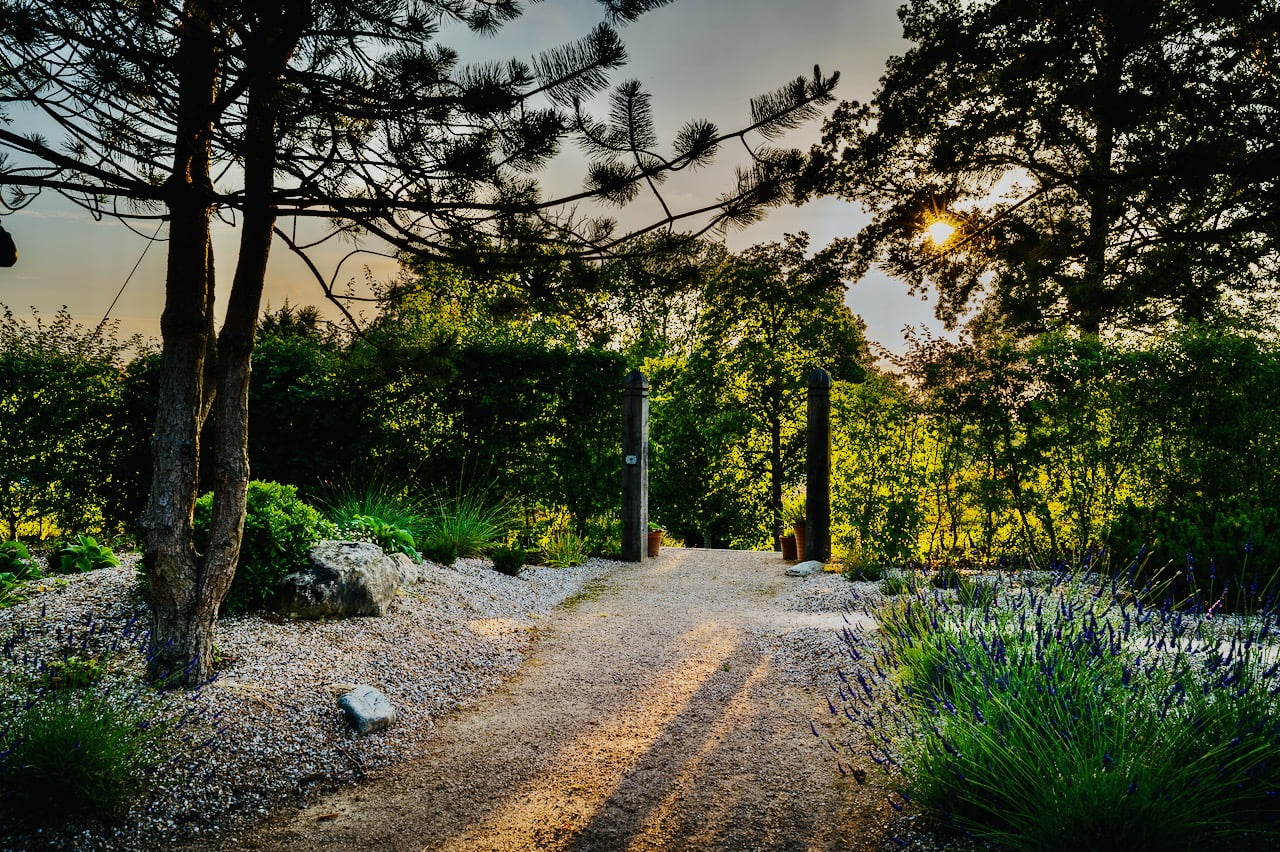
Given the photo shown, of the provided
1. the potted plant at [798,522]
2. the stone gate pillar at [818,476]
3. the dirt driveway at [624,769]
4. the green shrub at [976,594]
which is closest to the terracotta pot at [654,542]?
the potted plant at [798,522]

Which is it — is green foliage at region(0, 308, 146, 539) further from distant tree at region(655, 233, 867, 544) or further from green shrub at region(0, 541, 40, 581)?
distant tree at region(655, 233, 867, 544)

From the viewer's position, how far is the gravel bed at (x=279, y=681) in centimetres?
294

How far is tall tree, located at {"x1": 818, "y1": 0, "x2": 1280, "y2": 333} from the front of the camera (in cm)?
660

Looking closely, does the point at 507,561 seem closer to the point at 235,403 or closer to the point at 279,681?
the point at 279,681

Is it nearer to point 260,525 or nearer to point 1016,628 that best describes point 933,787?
point 1016,628

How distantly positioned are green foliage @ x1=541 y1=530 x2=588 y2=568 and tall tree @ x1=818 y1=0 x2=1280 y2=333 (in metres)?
4.61

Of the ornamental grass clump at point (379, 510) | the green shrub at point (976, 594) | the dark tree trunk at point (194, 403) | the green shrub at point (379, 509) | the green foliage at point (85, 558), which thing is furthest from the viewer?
the green shrub at point (379, 509)

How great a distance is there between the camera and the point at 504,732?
3854mm

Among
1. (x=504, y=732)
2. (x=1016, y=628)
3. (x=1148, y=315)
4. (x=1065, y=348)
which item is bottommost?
(x=504, y=732)

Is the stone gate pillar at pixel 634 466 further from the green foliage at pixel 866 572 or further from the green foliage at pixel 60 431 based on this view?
the green foliage at pixel 60 431

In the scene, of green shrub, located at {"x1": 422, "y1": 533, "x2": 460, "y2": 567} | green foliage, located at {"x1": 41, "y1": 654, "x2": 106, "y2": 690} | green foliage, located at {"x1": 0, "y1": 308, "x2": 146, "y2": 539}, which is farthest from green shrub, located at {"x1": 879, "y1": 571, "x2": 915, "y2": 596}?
green foliage, located at {"x1": 0, "y1": 308, "x2": 146, "y2": 539}

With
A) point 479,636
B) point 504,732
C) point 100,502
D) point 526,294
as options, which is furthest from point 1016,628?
point 100,502

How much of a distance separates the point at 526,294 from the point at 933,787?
8.83ft

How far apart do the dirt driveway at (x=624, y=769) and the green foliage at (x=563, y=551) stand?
2.45 metres
